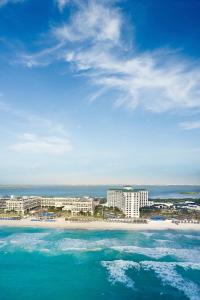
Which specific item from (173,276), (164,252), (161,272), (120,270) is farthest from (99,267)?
(164,252)

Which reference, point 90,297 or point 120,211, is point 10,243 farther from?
point 120,211

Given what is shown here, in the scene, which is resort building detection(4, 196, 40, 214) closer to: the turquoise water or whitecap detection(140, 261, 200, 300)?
the turquoise water

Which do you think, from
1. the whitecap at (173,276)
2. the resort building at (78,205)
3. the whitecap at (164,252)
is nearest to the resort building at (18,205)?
the resort building at (78,205)

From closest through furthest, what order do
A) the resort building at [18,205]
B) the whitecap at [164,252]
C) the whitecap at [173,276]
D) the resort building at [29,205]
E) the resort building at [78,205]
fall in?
the whitecap at [173,276] → the whitecap at [164,252] → the resort building at [18,205] → the resort building at [29,205] → the resort building at [78,205]

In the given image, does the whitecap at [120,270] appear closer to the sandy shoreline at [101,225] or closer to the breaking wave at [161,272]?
the breaking wave at [161,272]

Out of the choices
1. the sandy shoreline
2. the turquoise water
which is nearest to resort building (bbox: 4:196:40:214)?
the sandy shoreline

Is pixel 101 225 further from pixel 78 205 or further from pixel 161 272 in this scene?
pixel 161 272
